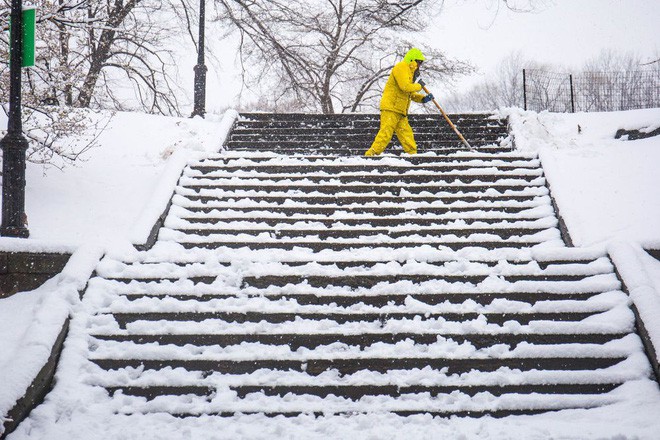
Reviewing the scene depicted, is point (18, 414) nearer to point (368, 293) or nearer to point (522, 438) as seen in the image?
point (368, 293)

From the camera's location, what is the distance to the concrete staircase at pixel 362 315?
4062mm

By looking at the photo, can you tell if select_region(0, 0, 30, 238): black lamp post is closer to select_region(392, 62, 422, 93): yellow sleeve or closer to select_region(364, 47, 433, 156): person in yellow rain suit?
select_region(364, 47, 433, 156): person in yellow rain suit

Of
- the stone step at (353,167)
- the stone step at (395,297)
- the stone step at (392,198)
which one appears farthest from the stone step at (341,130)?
the stone step at (395,297)

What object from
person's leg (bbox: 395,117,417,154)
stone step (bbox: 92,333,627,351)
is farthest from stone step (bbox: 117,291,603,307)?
person's leg (bbox: 395,117,417,154)

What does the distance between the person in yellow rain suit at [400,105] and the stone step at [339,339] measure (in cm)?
455

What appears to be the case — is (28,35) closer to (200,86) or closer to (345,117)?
(345,117)

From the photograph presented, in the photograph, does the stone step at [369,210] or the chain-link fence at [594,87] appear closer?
the stone step at [369,210]

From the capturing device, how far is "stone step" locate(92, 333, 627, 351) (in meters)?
4.41

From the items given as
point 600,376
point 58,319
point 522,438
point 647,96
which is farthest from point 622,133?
point 58,319

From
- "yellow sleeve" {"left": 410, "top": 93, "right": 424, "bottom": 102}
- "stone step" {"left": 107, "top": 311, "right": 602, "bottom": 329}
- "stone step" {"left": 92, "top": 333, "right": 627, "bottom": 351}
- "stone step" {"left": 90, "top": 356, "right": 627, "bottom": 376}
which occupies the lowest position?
"stone step" {"left": 90, "top": 356, "right": 627, "bottom": 376}

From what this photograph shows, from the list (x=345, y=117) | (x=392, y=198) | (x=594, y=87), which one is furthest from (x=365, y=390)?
(x=594, y=87)

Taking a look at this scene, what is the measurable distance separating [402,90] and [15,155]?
5686mm

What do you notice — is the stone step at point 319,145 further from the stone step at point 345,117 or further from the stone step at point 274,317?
the stone step at point 274,317

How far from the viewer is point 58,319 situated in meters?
4.38
